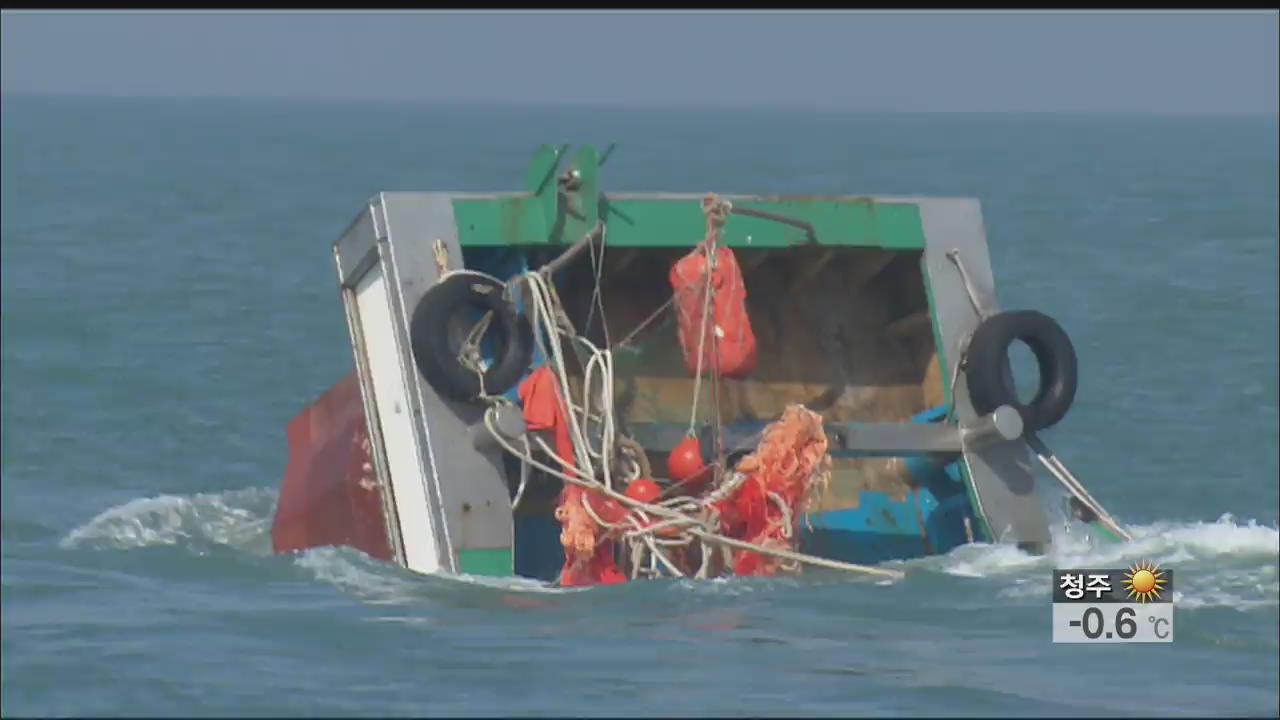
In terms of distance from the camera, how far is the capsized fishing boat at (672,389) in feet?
43.5

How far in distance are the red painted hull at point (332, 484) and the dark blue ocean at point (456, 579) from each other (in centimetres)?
25

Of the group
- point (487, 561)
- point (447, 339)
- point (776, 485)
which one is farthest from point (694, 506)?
point (447, 339)

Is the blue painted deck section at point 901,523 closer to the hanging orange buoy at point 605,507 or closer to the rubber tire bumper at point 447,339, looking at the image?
the hanging orange buoy at point 605,507

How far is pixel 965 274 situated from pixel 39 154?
37471mm

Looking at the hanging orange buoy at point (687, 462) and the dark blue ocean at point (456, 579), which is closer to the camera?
the dark blue ocean at point (456, 579)

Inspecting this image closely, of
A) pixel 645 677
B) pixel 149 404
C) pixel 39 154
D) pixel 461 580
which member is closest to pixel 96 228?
pixel 149 404
